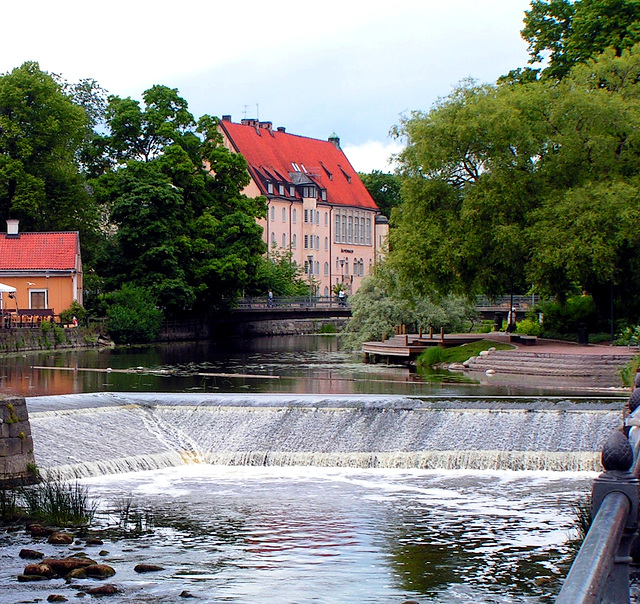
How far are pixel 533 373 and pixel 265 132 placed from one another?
206 ft

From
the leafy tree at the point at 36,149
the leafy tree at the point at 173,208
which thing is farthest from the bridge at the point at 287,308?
the leafy tree at the point at 36,149

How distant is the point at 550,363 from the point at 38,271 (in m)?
29.2

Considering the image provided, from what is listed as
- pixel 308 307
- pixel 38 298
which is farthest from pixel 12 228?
pixel 308 307

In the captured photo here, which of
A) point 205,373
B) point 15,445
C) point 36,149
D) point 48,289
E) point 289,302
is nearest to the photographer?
point 15,445

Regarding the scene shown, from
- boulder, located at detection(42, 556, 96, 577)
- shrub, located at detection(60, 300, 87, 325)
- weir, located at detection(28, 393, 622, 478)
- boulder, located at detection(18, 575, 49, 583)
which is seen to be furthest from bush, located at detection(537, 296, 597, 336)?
boulder, located at detection(18, 575, 49, 583)

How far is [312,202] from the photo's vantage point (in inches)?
3679

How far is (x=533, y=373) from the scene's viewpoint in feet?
107

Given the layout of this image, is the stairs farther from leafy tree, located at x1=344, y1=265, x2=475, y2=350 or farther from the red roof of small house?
the red roof of small house

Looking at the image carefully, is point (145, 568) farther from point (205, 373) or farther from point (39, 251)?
point (39, 251)

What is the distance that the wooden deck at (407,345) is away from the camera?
40.6 m

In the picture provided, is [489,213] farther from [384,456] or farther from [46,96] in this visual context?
[46,96]

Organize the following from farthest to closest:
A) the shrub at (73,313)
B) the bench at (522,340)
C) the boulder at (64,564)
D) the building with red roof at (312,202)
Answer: the building with red roof at (312,202)
the shrub at (73,313)
the bench at (522,340)
the boulder at (64,564)

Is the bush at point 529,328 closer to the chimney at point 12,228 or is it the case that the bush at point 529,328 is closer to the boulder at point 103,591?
the chimney at point 12,228

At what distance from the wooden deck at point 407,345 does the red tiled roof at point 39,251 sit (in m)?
17.4
